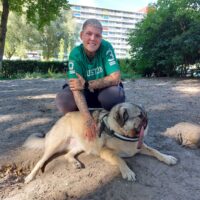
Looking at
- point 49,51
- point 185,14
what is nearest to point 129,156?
point 185,14

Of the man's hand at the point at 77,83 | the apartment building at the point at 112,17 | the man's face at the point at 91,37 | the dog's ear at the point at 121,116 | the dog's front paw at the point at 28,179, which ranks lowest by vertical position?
the dog's front paw at the point at 28,179

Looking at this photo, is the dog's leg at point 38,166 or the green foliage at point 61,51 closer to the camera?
the dog's leg at point 38,166

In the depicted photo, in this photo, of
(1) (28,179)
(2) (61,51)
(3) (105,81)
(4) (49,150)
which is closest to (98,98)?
(3) (105,81)

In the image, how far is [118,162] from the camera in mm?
3240

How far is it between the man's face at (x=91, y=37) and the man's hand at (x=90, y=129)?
2.66ft

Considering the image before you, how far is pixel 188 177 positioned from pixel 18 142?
231cm

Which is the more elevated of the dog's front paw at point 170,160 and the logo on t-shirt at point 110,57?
the logo on t-shirt at point 110,57

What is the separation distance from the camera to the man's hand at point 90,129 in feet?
11.3

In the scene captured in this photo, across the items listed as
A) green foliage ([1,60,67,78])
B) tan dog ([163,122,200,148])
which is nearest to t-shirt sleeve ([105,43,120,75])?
tan dog ([163,122,200,148])

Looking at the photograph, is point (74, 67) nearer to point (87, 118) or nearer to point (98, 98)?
point (98, 98)

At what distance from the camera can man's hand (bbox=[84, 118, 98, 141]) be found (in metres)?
3.43

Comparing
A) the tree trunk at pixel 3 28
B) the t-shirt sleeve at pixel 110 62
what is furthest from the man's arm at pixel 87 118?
the tree trunk at pixel 3 28

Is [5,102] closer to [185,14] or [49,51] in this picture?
[185,14]

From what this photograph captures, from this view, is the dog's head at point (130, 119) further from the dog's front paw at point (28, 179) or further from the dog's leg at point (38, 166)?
the dog's front paw at point (28, 179)
